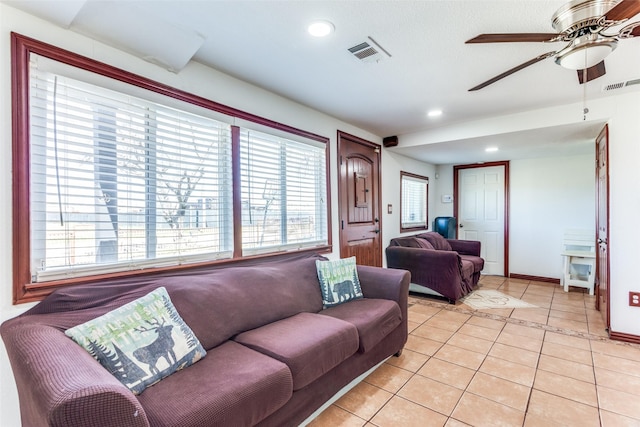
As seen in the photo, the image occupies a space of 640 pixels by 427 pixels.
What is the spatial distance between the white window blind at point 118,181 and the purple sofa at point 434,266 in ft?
8.95

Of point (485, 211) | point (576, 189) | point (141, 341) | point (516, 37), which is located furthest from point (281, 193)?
point (576, 189)

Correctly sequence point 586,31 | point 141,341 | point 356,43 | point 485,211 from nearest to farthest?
point 141,341 < point 586,31 < point 356,43 < point 485,211

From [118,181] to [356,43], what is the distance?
5.78 ft

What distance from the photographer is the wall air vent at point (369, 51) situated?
196cm

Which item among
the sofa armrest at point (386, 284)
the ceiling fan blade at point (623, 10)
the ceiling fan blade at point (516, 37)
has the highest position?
the ceiling fan blade at point (516, 37)

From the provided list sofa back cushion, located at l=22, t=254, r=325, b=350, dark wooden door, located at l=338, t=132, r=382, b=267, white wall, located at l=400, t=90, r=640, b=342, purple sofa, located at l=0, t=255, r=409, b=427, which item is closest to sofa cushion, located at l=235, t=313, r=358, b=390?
purple sofa, located at l=0, t=255, r=409, b=427

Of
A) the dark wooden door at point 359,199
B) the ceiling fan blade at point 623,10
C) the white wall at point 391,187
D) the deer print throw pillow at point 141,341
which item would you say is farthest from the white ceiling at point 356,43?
the deer print throw pillow at point 141,341

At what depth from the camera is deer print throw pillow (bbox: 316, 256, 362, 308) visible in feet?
8.32

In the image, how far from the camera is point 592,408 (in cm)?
182

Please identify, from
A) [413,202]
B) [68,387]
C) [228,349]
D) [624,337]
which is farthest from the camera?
[413,202]

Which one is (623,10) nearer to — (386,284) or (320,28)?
(320,28)

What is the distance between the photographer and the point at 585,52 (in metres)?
1.63

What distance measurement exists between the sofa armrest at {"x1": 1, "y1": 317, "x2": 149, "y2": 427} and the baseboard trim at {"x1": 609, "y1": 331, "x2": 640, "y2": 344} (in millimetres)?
3870

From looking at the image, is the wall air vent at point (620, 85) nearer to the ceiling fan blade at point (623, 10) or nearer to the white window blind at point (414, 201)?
the ceiling fan blade at point (623, 10)
